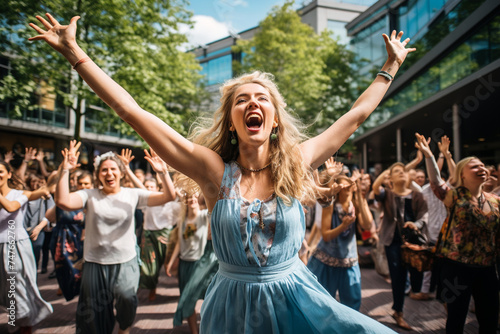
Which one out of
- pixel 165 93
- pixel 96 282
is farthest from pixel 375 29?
pixel 96 282

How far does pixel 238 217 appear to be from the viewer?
5.11 ft

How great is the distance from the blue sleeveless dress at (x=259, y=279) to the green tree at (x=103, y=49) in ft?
30.0

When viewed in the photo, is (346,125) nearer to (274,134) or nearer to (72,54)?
(274,134)

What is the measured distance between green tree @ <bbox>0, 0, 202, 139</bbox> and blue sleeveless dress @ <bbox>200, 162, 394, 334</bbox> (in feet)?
30.0

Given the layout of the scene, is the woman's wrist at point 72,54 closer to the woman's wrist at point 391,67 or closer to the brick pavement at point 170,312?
the woman's wrist at point 391,67

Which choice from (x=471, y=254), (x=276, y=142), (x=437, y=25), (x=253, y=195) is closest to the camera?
(x=253, y=195)

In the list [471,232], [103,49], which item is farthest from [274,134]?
[103,49]

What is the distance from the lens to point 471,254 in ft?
10.6

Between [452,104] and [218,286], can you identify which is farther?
[452,104]

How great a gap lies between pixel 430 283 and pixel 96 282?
5151 millimetres

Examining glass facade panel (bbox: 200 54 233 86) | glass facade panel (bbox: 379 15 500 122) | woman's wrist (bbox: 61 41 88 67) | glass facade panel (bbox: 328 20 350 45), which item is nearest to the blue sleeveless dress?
woman's wrist (bbox: 61 41 88 67)

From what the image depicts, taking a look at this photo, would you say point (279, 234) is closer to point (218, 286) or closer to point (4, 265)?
point (218, 286)

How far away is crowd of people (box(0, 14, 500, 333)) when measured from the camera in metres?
1.54

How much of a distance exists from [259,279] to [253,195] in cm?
43
